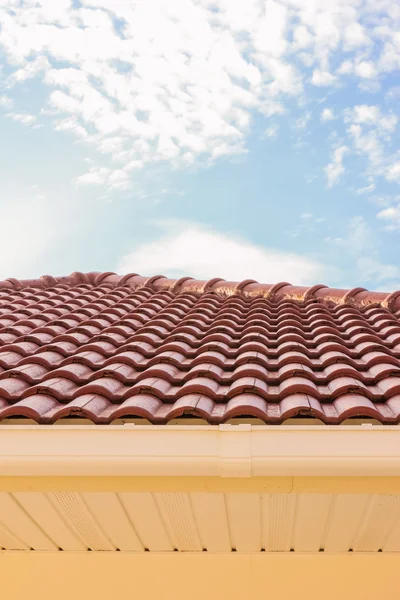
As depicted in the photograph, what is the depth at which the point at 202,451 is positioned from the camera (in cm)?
230

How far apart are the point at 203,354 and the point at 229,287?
Result: 318 cm

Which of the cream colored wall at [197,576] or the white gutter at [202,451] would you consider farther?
the cream colored wall at [197,576]

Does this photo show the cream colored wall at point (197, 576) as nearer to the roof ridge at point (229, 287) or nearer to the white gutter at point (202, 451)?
the white gutter at point (202, 451)

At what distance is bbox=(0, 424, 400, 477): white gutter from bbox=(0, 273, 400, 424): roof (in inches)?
16.7

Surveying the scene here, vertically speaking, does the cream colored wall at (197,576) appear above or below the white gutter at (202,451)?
below

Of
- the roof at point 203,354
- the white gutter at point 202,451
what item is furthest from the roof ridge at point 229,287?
the white gutter at point 202,451

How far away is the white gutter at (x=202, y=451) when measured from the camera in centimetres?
225

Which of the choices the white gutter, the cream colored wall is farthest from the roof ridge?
the white gutter

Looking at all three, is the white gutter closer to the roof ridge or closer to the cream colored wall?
the cream colored wall

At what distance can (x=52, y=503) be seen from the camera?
2645 mm

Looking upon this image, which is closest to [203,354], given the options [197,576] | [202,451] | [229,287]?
[197,576]

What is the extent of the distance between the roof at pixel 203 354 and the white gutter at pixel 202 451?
42 cm

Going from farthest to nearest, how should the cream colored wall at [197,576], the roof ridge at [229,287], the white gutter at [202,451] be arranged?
the roof ridge at [229,287] < the cream colored wall at [197,576] < the white gutter at [202,451]

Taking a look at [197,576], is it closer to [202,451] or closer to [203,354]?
[202,451]
